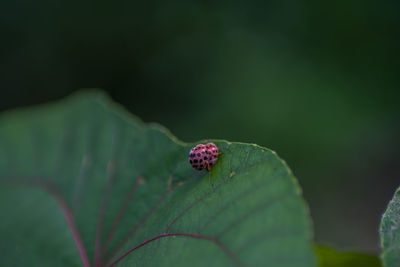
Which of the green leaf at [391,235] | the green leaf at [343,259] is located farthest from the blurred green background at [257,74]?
the green leaf at [391,235]

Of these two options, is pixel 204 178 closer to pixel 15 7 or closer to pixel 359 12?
pixel 359 12

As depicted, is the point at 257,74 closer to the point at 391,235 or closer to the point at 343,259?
the point at 343,259

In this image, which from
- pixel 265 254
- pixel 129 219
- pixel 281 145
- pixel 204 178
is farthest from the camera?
pixel 281 145

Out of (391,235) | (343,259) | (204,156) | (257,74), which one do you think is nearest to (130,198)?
(204,156)

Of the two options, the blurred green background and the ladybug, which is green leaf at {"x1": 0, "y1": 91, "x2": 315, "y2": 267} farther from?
the blurred green background

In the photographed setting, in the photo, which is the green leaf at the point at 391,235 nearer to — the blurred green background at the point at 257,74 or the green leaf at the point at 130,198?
the green leaf at the point at 130,198

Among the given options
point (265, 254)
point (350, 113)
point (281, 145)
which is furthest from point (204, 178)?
point (350, 113)

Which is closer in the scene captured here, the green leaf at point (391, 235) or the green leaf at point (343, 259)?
the green leaf at point (391, 235)
